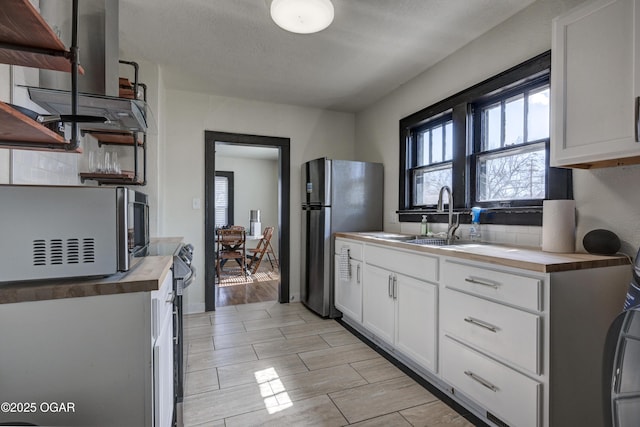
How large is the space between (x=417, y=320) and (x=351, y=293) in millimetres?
924

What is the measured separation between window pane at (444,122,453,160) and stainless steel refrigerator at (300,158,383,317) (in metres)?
0.83

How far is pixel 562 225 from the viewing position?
1.58m

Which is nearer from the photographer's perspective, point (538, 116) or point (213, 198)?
point (538, 116)

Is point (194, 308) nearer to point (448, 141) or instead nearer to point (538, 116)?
point (448, 141)

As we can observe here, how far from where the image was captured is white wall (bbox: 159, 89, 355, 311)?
10.6ft

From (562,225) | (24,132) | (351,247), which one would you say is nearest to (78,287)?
(24,132)

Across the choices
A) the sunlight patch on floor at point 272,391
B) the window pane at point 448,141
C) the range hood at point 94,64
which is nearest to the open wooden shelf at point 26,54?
the range hood at point 94,64

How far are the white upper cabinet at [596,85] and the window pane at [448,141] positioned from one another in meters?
1.12

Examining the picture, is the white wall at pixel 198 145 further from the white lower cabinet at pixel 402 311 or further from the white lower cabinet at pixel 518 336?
the white lower cabinet at pixel 518 336

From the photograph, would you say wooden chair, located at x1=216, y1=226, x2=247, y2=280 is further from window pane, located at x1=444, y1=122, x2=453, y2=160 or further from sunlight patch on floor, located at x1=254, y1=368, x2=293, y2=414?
window pane, located at x1=444, y1=122, x2=453, y2=160

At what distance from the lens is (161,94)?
2959 mm

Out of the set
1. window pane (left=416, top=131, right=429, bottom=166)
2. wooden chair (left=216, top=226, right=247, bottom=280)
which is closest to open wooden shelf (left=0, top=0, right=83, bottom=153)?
window pane (left=416, top=131, right=429, bottom=166)

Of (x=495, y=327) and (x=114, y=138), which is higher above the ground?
(x=114, y=138)

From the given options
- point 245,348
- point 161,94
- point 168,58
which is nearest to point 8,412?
point 245,348
